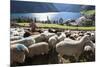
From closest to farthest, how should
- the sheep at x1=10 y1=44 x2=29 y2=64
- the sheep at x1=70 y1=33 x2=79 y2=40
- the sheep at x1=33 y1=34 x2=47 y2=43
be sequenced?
the sheep at x1=10 y1=44 x2=29 y2=64
the sheep at x1=33 y1=34 x2=47 y2=43
the sheep at x1=70 y1=33 x2=79 y2=40

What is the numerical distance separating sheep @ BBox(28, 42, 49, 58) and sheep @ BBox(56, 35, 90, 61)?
134mm

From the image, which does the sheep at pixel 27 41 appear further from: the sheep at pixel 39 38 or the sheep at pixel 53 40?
the sheep at pixel 53 40

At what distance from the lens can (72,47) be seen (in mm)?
2055

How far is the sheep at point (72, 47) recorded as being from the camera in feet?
6.59

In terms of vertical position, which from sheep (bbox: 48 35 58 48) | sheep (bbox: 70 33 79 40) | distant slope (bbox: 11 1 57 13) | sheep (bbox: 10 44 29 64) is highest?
distant slope (bbox: 11 1 57 13)

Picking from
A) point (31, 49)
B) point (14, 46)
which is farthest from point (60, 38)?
point (14, 46)

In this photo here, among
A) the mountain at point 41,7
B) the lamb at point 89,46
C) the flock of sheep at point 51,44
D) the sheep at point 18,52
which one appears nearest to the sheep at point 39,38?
the flock of sheep at point 51,44

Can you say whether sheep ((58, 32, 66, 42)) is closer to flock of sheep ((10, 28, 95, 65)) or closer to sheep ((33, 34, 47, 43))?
flock of sheep ((10, 28, 95, 65))

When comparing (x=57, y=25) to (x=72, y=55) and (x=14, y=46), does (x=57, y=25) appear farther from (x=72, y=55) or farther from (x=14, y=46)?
(x=14, y=46)

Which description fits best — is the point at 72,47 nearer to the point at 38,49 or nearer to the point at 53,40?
the point at 53,40

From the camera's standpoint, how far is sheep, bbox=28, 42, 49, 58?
1893 millimetres

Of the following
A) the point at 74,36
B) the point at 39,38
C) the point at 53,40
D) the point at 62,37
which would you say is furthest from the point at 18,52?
the point at 74,36

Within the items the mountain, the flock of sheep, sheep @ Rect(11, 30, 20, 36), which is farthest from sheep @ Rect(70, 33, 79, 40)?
sheep @ Rect(11, 30, 20, 36)
